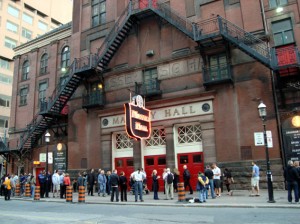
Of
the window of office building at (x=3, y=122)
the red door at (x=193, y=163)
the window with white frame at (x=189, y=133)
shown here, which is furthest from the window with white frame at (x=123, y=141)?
the window of office building at (x=3, y=122)

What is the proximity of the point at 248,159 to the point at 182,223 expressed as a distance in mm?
11639

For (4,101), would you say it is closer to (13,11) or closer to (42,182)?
(13,11)

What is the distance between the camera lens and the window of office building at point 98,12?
29031 millimetres

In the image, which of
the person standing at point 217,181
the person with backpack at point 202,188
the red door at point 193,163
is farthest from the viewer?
the red door at point 193,163

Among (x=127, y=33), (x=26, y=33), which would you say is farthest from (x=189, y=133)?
(x=26, y=33)

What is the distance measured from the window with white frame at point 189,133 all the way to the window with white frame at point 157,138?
129 centimetres

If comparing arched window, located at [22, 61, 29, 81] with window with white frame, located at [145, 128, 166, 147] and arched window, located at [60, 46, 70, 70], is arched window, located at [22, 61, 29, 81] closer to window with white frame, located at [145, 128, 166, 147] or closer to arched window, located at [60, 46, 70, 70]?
arched window, located at [60, 46, 70, 70]

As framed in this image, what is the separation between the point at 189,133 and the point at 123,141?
5905 millimetres

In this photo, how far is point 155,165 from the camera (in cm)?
2367

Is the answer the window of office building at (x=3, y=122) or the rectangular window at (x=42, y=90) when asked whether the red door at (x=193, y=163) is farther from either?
the window of office building at (x=3, y=122)

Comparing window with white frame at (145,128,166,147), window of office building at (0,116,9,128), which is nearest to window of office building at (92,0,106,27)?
window with white frame at (145,128,166,147)

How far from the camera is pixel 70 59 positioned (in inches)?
1220

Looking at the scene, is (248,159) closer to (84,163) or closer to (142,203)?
(142,203)

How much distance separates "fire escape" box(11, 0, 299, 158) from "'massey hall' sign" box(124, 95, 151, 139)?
114 inches
